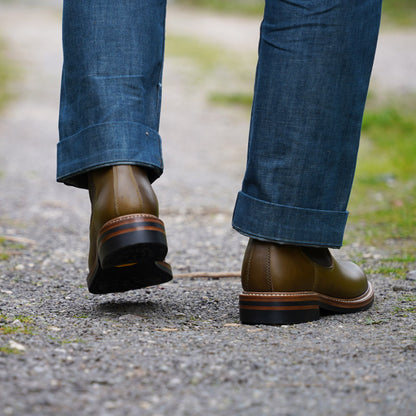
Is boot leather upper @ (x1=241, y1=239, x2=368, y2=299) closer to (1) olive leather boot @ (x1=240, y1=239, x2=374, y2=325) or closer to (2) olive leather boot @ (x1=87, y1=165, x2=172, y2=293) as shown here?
(1) olive leather boot @ (x1=240, y1=239, x2=374, y2=325)

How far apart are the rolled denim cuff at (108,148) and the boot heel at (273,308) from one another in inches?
12.7

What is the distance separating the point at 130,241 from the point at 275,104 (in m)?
0.37

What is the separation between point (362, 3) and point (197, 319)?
695mm

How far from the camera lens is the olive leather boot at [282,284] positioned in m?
1.19

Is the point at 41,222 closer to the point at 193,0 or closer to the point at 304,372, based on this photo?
the point at 304,372

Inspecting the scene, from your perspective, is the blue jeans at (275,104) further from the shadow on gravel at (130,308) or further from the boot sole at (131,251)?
the shadow on gravel at (130,308)

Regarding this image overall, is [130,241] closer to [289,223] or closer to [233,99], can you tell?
[289,223]

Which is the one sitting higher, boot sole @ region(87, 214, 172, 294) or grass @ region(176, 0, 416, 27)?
grass @ region(176, 0, 416, 27)

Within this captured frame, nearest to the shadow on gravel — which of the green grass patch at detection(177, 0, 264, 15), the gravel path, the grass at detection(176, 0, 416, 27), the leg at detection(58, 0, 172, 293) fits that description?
the gravel path

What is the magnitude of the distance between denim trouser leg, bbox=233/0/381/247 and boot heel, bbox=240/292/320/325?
0.38 ft

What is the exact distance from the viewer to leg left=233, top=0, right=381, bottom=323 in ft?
3.65

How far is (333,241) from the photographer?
3.87ft

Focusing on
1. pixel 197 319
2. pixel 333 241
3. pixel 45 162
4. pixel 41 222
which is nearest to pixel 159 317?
pixel 197 319

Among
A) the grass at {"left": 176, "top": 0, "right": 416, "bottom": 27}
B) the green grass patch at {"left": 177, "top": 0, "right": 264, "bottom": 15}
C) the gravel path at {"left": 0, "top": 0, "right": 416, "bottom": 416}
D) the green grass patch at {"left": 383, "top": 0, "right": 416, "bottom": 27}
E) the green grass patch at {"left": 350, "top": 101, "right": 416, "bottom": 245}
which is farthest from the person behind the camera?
the green grass patch at {"left": 177, "top": 0, "right": 264, "bottom": 15}
